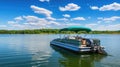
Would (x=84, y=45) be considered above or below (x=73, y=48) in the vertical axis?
above

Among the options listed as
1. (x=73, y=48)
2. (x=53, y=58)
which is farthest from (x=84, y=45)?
(x=53, y=58)

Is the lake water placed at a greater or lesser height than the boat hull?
lesser

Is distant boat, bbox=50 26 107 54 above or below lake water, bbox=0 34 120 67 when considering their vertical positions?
above

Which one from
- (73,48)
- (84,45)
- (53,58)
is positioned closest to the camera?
(53,58)

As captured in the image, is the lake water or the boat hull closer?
the lake water

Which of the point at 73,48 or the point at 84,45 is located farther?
the point at 73,48

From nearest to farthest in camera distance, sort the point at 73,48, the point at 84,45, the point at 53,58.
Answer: the point at 53,58
the point at 84,45
the point at 73,48

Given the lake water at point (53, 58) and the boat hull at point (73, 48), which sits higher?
the boat hull at point (73, 48)

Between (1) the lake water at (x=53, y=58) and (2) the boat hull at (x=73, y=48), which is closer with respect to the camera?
(1) the lake water at (x=53, y=58)

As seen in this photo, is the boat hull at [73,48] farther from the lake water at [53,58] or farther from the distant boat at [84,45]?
the lake water at [53,58]

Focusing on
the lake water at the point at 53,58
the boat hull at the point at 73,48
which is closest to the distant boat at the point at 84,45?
the boat hull at the point at 73,48

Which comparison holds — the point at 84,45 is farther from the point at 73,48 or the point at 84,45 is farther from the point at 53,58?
the point at 53,58

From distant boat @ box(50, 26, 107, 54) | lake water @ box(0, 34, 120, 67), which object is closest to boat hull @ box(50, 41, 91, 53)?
distant boat @ box(50, 26, 107, 54)

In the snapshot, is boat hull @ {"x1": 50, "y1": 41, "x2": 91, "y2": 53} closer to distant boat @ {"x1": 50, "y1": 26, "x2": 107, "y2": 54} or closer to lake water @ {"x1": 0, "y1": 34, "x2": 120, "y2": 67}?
distant boat @ {"x1": 50, "y1": 26, "x2": 107, "y2": 54}
